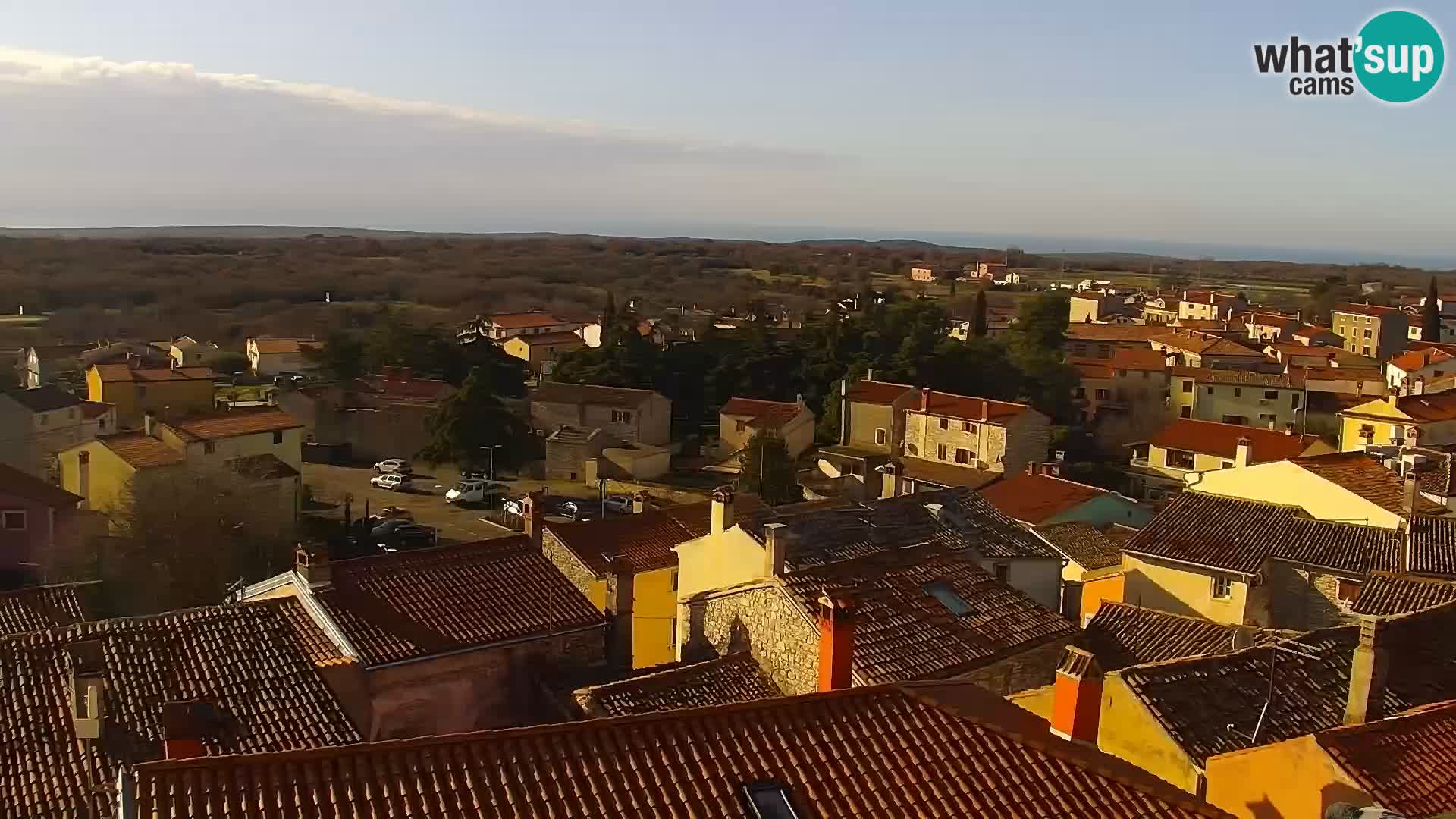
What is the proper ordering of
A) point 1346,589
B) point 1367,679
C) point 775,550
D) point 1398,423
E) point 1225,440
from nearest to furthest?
point 1367,679
point 775,550
point 1346,589
point 1398,423
point 1225,440

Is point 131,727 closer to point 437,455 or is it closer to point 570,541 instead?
point 570,541

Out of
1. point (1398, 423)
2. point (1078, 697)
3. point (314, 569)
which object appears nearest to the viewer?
point (1078, 697)

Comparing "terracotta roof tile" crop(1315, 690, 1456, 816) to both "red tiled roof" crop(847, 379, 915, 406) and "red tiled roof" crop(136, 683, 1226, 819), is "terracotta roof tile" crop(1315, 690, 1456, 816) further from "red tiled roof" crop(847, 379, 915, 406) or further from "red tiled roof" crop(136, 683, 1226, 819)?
"red tiled roof" crop(847, 379, 915, 406)

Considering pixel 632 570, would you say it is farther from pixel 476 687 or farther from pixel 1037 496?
pixel 1037 496

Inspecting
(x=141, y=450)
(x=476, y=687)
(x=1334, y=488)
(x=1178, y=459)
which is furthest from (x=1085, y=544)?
(x=141, y=450)

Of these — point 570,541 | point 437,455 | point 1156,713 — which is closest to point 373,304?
point 437,455

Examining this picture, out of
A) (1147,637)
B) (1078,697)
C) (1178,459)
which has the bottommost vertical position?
(1178,459)
